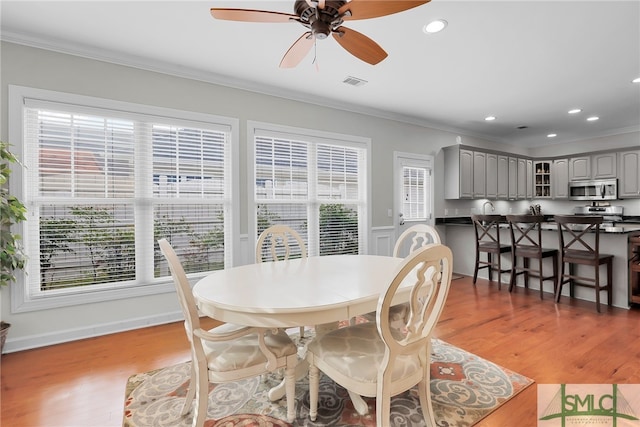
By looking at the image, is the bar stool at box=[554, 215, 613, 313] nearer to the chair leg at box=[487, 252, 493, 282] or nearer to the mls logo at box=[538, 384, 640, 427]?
the chair leg at box=[487, 252, 493, 282]

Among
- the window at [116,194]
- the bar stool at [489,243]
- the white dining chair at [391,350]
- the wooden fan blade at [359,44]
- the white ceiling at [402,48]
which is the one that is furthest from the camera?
the bar stool at [489,243]

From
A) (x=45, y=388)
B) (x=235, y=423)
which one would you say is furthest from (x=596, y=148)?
(x=45, y=388)

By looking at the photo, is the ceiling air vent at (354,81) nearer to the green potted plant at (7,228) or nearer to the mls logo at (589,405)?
the green potted plant at (7,228)

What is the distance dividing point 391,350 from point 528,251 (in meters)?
3.61

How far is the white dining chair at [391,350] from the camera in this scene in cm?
128

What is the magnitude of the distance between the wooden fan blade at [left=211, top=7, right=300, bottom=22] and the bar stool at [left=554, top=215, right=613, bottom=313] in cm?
345

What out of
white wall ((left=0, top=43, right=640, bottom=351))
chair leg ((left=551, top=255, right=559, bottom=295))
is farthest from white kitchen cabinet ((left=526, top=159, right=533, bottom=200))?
white wall ((left=0, top=43, right=640, bottom=351))

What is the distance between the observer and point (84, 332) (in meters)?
2.79

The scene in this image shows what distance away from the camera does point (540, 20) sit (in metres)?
2.39

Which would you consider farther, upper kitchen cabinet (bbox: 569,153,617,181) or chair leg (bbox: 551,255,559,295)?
upper kitchen cabinet (bbox: 569,153,617,181)

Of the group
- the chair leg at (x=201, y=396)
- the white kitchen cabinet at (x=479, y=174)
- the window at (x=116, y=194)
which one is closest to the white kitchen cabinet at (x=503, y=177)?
the white kitchen cabinet at (x=479, y=174)

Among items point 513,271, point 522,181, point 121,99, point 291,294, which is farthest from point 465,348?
point 522,181

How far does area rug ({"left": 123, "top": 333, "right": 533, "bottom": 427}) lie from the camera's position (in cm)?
170

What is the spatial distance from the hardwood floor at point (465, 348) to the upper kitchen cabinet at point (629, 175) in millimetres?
3473
